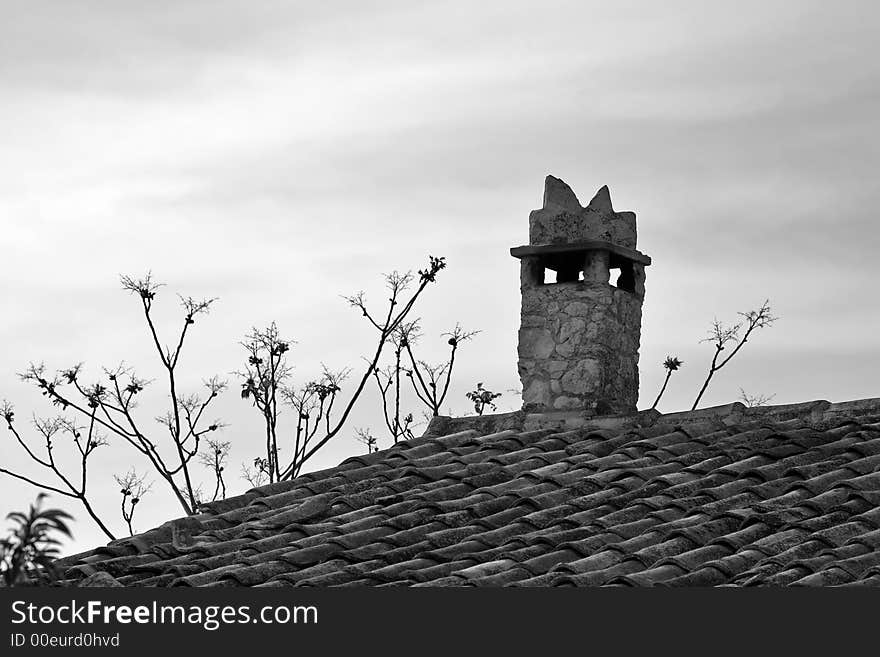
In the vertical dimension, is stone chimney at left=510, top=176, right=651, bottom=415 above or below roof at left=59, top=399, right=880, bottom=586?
above

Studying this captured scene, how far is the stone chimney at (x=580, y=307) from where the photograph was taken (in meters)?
10.5

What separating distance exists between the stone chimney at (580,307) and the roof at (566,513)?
26cm

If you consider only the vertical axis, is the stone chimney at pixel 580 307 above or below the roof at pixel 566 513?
above

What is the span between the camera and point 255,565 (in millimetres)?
8164

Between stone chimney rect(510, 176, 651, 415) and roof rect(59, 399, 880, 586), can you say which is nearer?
roof rect(59, 399, 880, 586)

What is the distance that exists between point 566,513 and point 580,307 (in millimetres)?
2588

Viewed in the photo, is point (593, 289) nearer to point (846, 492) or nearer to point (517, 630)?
point (846, 492)

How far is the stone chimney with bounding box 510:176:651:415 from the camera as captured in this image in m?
10.5

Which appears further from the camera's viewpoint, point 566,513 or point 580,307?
point 580,307

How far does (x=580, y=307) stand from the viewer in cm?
1059

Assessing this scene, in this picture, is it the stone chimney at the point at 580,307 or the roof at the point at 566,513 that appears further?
the stone chimney at the point at 580,307

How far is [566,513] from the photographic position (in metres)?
8.31

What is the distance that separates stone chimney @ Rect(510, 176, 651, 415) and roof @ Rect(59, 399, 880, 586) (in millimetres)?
259

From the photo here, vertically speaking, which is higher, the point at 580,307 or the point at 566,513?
the point at 580,307
